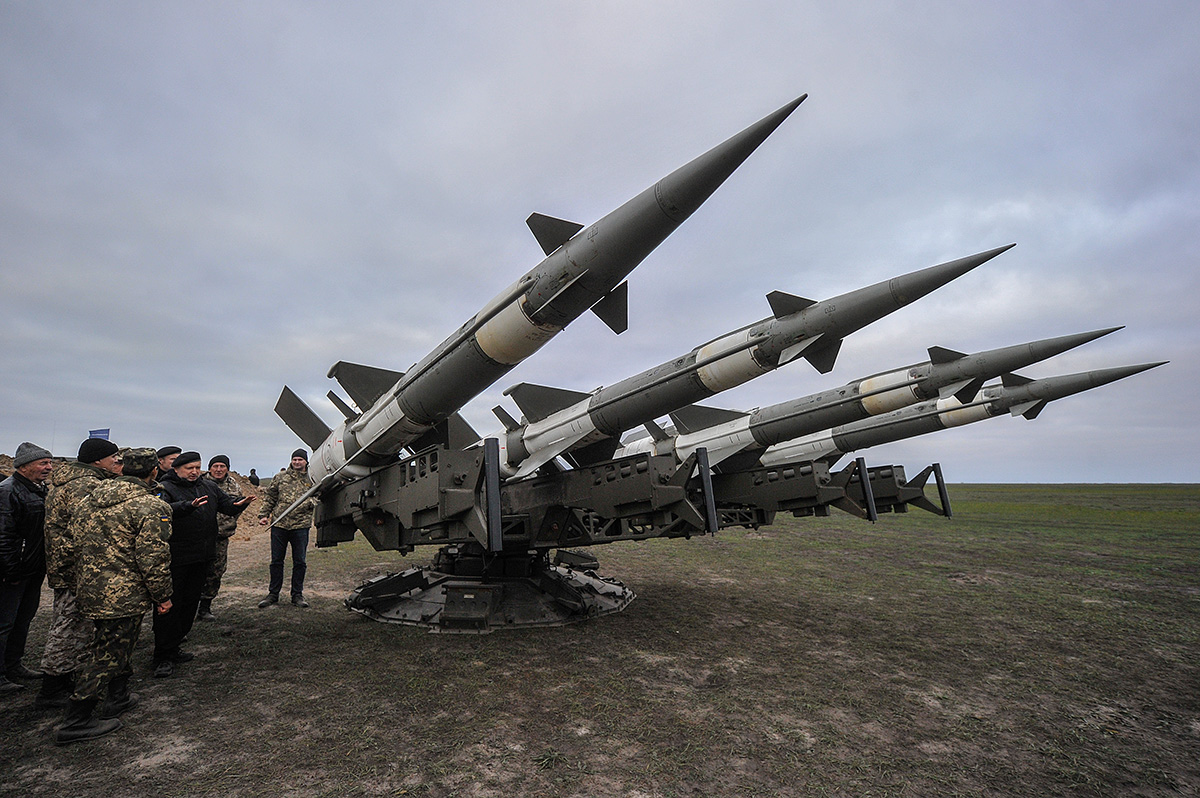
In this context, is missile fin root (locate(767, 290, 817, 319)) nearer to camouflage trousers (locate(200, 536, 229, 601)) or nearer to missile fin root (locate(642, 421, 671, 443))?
missile fin root (locate(642, 421, 671, 443))

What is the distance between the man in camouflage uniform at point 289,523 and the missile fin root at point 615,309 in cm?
421

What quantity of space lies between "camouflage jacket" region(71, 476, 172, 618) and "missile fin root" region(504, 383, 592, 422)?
12.0ft

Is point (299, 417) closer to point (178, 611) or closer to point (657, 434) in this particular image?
point (178, 611)

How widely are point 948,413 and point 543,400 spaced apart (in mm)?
6288

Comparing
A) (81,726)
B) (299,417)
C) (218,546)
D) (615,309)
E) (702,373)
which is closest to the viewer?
(81,726)

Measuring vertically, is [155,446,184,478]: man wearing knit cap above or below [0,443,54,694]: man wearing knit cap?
above

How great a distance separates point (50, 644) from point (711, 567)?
816 centimetres

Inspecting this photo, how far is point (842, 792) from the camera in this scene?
2.73 metres

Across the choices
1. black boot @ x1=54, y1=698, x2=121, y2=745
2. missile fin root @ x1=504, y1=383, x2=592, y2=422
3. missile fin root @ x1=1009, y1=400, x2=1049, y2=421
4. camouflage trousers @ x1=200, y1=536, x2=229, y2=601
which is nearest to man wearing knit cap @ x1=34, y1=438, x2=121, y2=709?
black boot @ x1=54, y1=698, x2=121, y2=745

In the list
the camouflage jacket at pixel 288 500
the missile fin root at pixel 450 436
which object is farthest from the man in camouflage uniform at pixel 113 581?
the camouflage jacket at pixel 288 500

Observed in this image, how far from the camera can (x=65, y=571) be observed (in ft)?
11.6

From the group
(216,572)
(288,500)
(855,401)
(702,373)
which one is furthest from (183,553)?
(855,401)

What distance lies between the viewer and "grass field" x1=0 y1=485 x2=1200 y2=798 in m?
2.85

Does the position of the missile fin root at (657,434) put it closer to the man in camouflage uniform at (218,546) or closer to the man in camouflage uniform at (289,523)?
the man in camouflage uniform at (289,523)
